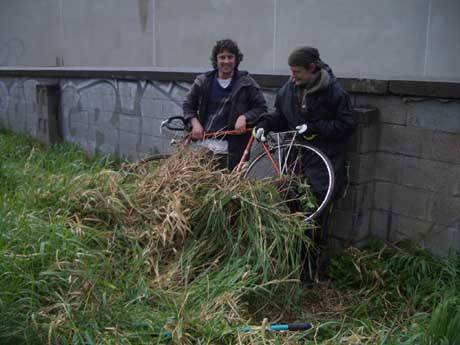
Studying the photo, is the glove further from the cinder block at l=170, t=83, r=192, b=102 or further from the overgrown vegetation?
the cinder block at l=170, t=83, r=192, b=102

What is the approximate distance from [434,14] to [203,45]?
4467mm

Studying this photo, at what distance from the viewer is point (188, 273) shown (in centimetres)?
383

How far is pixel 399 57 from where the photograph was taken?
25.1 feet

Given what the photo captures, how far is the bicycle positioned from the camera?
4.14 m

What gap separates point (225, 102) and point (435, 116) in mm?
1715

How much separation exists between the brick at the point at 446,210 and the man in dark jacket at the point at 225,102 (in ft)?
5.16

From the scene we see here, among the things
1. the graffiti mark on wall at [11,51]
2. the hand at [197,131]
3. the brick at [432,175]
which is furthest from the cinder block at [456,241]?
the graffiti mark on wall at [11,51]

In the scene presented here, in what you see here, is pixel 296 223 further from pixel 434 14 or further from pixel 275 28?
pixel 275 28

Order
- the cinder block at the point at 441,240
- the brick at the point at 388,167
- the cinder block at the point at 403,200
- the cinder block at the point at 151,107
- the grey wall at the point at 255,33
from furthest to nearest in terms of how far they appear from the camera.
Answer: the grey wall at the point at 255,33 < the cinder block at the point at 151,107 < the brick at the point at 388,167 < the cinder block at the point at 403,200 < the cinder block at the point at 441,240

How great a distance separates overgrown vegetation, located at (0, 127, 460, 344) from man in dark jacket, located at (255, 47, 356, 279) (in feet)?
1.18

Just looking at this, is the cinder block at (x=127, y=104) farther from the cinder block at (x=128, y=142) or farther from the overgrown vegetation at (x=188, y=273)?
the overgrown vegetation at (x=188, y=273)

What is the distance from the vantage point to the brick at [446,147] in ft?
13.5

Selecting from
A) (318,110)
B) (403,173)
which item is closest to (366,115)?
(318,110)

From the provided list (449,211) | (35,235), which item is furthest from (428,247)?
(35,235)
